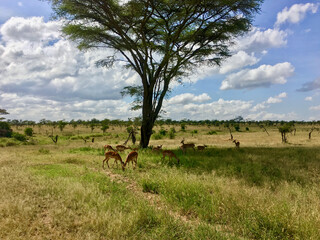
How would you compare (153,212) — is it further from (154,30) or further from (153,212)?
(154,30)

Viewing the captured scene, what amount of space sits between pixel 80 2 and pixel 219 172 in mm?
14964

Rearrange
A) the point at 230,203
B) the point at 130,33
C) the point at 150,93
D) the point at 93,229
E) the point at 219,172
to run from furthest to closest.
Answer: the point at 130,33 < the point at 150,93 < the point at 219,172 < the point at 230,203 < the point at 93,229

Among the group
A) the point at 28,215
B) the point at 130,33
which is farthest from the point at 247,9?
the point at 28,215

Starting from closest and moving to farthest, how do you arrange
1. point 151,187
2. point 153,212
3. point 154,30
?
point 153,212 < point 151,187 < point 154,30

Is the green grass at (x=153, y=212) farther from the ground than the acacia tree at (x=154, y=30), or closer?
closer

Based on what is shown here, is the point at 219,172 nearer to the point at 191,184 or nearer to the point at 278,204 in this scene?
the point at 191,184

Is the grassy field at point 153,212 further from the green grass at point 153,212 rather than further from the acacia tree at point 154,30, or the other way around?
the acacia tree at point 154,30

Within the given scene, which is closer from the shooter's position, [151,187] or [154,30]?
[151,187]

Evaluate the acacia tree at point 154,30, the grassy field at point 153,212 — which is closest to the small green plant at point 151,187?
the grassy field at point 153,212

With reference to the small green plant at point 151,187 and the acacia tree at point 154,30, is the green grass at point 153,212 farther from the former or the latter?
the acacia tree at point 154,30

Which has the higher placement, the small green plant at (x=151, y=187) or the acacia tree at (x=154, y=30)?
the acacia tree at (x=154, y=30)

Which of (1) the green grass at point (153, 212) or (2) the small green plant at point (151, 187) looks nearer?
(1) the green grass at point (153, 212)

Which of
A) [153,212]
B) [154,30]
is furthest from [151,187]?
[154,30]

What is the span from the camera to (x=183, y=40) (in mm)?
18406
